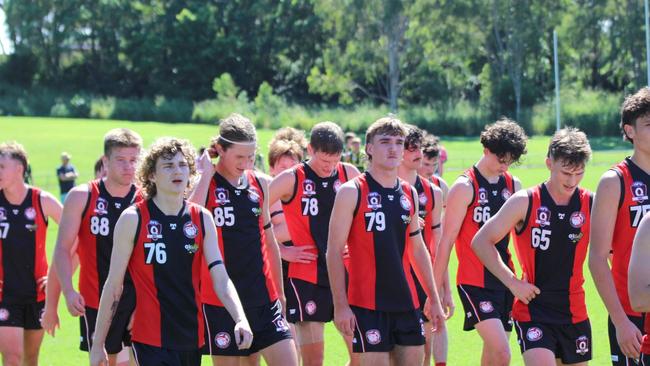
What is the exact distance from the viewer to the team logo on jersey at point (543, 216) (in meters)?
6.42

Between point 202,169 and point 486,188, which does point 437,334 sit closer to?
A: point 486,188

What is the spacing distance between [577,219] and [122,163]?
126 inches

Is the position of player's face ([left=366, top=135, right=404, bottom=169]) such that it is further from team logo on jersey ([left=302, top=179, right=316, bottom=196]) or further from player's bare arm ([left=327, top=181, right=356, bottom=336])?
team logo on jersey ([left=302, top=179, right=316, bottom=196])

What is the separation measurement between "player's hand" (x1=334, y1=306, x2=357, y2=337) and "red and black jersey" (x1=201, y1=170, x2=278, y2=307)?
27.4 inches

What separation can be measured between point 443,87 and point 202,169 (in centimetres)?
5824

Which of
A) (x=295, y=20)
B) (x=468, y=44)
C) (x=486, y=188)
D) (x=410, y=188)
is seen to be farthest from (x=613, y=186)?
(x=295, y=20)

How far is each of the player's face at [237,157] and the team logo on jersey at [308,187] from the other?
1286 mm

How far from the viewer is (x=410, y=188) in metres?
6.92

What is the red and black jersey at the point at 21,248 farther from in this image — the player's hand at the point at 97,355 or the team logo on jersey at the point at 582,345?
the team logo on jersey at the point at 582,345

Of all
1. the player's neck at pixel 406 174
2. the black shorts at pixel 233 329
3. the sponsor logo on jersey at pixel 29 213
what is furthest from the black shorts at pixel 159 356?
the player's neck at pixel 406 174

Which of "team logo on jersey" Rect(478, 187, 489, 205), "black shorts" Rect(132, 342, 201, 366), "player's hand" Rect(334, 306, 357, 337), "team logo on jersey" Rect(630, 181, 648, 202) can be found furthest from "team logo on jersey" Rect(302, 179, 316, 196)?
"team logo on jersey" Rect(630, 181, 648, 202)

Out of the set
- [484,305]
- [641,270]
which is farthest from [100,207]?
[641,270]

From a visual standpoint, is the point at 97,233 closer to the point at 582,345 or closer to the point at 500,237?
the point at 500,237

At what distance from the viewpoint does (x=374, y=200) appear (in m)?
6.62
